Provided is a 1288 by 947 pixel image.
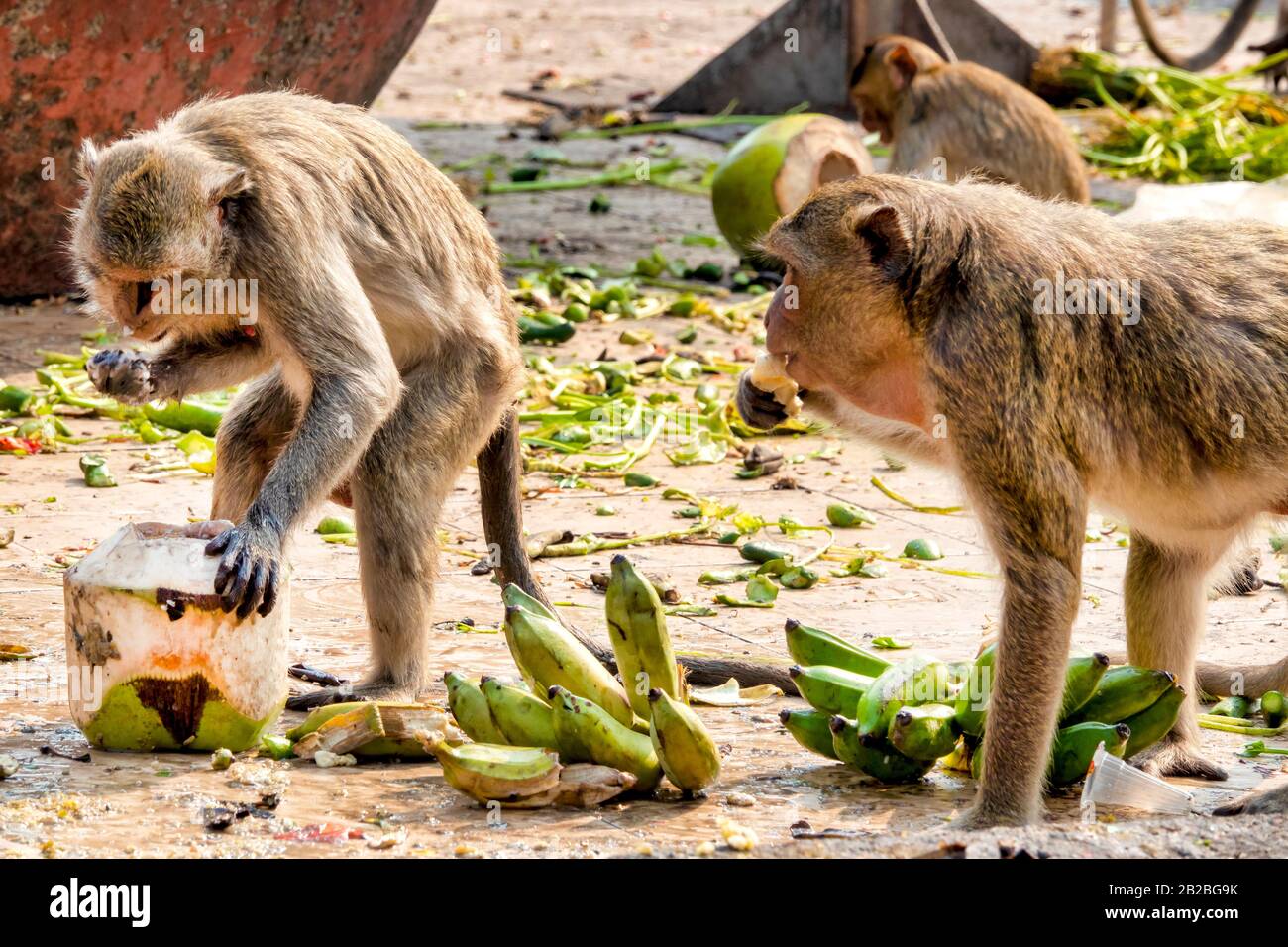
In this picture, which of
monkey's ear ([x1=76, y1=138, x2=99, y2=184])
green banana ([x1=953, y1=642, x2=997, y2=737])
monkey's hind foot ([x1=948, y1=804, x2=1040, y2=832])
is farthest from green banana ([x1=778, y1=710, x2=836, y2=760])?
monkey's ear ([x1=76, y1=138, x2=99, y2=184])

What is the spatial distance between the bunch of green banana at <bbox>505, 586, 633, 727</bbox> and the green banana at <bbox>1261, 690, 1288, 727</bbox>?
5.72 ft

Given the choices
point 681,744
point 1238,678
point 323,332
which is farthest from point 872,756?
point 323,332

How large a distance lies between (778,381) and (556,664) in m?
0.95

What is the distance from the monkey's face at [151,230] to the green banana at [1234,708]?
2970 millimetres

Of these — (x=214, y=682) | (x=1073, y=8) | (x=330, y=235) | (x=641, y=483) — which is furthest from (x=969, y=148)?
(x=1073, y=8)

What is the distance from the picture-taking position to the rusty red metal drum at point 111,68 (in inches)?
334

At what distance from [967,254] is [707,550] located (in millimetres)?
2445

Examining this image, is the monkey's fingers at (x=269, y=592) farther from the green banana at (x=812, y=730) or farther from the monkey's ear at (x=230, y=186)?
the green banana at (x=812, y=730)

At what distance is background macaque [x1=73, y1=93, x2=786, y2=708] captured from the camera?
4.43 metres

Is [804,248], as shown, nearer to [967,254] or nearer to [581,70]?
[967,254]

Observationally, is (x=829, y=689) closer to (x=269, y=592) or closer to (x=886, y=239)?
(x=886, y=239)

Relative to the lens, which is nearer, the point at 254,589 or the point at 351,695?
the point at 254,589

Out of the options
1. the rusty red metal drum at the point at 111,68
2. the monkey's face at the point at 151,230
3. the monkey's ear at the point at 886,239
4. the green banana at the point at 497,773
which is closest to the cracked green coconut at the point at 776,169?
the rusty red metal drum at the point at 111,68

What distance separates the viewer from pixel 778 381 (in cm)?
455
